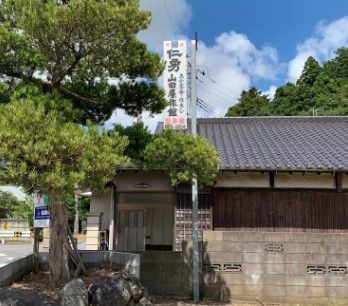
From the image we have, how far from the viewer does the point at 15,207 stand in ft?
129

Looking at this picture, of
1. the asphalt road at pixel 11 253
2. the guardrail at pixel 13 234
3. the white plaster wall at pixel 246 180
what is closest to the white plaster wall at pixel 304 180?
the white plaster wall at pixel 246 180

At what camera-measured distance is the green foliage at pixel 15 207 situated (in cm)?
3809

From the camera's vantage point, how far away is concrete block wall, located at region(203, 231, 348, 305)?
33.7ft

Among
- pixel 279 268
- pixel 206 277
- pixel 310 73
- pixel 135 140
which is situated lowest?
pixel 206 277

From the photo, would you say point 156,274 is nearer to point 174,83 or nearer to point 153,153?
point 153,153

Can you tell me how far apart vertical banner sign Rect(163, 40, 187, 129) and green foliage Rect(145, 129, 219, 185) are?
2.12 meters

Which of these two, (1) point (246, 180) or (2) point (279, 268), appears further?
(1) point (246, 180)

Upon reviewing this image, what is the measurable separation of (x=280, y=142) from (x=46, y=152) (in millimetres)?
9652

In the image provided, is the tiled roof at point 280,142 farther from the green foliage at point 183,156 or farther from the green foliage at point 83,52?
the green foliage at point 83,52

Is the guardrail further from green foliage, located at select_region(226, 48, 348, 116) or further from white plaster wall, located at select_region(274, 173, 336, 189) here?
white plaster wall, located at select_region(274, 173, 336, 189)

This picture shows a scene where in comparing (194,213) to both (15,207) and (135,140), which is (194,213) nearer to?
(135,140)

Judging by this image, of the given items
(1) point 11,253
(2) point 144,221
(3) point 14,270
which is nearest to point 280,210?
(2) point 144,221

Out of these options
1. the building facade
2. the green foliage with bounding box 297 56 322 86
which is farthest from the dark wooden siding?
the green foliage with bounding box 297 56 322 86

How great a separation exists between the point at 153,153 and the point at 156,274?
3.82 meters
